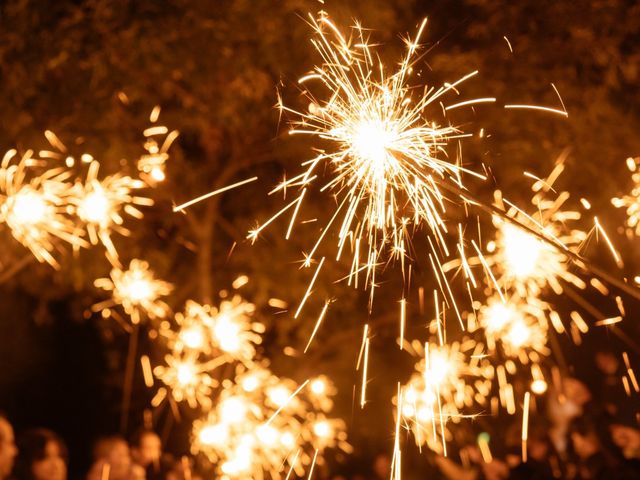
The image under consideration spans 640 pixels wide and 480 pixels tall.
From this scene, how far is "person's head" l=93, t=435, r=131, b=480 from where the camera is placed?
231 inches

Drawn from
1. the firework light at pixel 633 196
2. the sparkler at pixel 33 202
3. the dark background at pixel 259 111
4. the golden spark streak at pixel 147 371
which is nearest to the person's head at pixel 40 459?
the sparkler at pixel 33 202

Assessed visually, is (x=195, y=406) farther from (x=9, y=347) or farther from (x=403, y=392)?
(x=9, y=347)

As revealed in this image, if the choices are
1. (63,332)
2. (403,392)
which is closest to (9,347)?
(63,332)

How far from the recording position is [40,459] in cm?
548

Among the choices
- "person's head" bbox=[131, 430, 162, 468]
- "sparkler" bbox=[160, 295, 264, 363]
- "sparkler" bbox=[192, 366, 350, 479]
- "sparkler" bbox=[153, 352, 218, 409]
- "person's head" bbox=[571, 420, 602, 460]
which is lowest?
"person's head" bbox=[131, 430, 162, 468]

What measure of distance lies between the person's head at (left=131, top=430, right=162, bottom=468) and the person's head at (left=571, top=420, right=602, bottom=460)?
3034 millimetres

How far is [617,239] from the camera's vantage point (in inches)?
364

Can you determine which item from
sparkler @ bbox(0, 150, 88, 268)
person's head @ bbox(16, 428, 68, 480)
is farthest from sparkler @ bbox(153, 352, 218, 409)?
person's head @ bbox(16, 428, 68, 480)

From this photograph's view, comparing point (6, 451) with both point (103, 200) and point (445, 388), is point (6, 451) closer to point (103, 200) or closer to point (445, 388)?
point (103, 200)

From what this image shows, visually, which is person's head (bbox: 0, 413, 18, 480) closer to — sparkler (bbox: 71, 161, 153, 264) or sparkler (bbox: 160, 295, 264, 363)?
sparkler (bbox: 71, 161, 153, 264)

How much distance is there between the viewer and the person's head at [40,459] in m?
5.45

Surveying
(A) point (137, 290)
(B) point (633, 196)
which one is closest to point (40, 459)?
(A) point (137, 290)

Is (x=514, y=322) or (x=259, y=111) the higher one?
(x=259, y=111)

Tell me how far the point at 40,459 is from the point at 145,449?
112 centimetres
